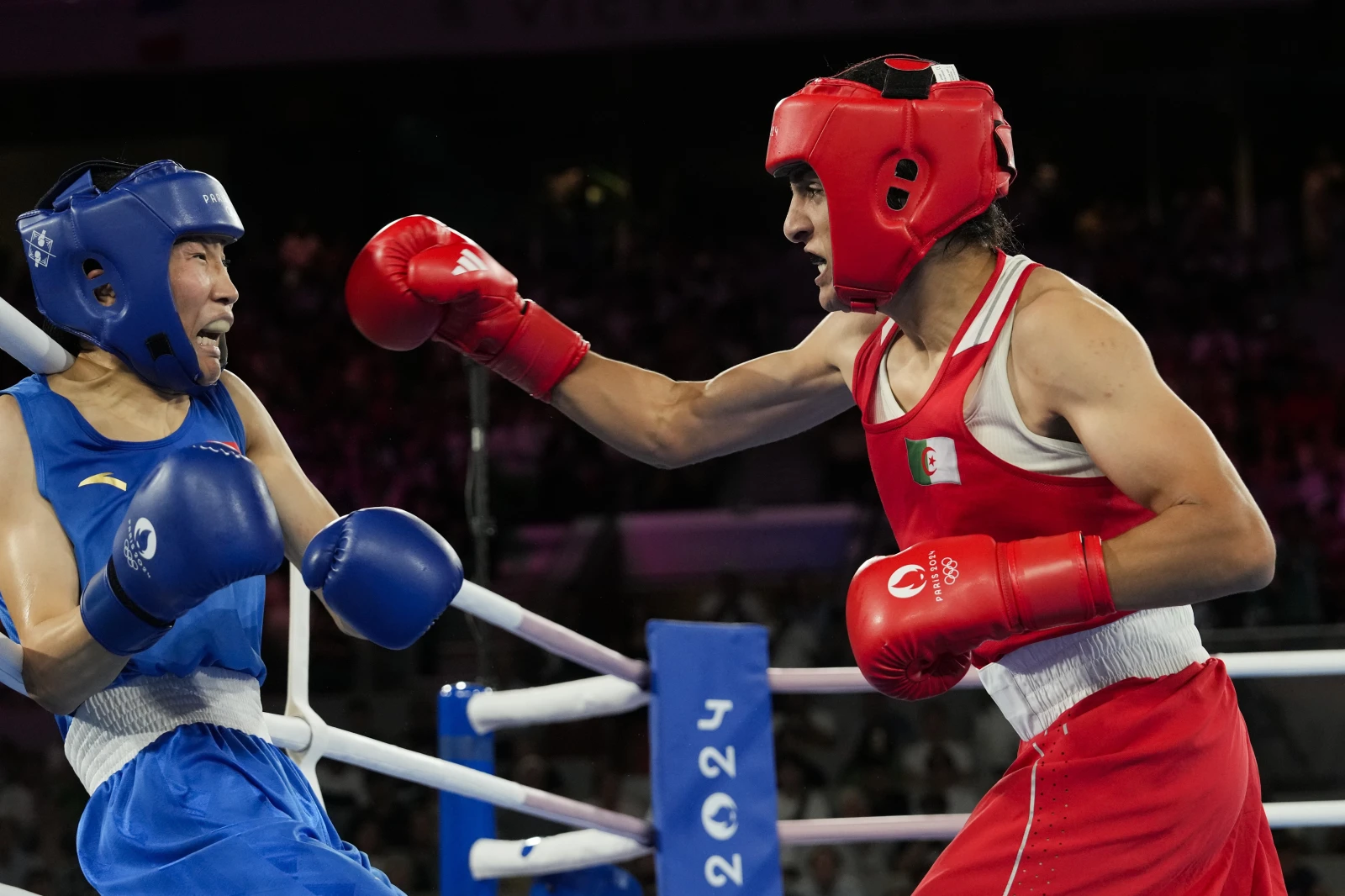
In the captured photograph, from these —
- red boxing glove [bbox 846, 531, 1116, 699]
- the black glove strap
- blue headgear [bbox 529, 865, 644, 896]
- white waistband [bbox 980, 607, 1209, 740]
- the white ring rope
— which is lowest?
blue headgear [bbox 529, 865, 644, 896]

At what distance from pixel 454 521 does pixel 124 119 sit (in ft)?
13.5

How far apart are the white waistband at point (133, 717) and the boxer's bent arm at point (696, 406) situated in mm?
790

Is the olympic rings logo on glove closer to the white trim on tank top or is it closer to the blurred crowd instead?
the white trim on tank top

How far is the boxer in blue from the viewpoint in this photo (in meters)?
1.50

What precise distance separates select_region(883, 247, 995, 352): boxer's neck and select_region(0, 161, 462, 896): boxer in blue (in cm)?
72

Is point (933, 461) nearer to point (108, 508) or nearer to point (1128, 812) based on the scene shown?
point (1128, 812)

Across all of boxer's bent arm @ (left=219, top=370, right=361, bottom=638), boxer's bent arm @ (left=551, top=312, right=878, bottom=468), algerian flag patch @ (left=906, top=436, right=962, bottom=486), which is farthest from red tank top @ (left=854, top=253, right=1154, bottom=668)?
boxer's bent arm @ (left=219, top=370, right=361, bottom=638)

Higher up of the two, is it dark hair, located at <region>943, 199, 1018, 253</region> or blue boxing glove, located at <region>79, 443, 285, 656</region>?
dark hair, located at <region>943, 199, 1018, 253</region>

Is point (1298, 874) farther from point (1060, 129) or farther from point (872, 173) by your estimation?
point (1060, 129)

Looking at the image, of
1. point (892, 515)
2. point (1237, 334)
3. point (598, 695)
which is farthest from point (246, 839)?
point (1237, 334)

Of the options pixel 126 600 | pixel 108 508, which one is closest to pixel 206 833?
pixel 126 600

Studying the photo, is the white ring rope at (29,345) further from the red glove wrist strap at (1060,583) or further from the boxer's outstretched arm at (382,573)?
the red glove wrist strap at (1060,583)

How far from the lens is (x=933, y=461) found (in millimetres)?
1813

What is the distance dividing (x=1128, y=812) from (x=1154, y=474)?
40 centimetres
